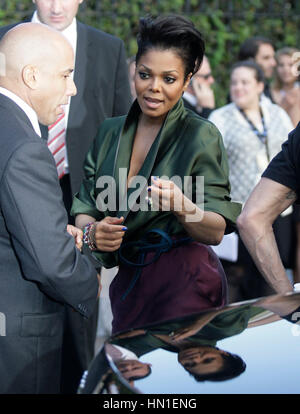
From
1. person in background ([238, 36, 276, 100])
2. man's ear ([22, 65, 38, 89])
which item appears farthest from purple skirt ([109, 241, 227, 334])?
person in background ([238, 36, 276, 100])

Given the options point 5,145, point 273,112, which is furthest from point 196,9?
point 5,145

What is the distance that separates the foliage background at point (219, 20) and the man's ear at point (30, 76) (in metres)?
6.25

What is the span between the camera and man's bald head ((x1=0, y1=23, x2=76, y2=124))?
2826 millimetres

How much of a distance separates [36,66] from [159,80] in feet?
1.89

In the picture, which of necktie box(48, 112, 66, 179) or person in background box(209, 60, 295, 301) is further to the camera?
person in background box(209, 60, 295, 301)

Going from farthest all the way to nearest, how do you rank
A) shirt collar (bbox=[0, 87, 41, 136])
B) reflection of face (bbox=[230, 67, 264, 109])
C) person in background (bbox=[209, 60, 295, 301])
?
reflection of face (bbox=[230, 67, 264, 109])
person in background (bbox=[209, 60, 295, 301])
shirt collar (bbox=[0, 87, 41, 136])

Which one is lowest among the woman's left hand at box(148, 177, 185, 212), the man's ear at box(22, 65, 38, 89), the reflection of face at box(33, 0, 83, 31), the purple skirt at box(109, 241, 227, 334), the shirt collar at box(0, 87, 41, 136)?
the purple skirt at box(109, 241, 227, 334)

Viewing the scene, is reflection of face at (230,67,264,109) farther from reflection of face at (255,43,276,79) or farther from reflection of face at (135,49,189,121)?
reflection of face at (135,49,189,121)

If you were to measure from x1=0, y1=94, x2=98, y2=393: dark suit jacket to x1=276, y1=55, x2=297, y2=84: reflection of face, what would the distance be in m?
4.90

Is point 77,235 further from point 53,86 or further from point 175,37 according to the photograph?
point 175,37

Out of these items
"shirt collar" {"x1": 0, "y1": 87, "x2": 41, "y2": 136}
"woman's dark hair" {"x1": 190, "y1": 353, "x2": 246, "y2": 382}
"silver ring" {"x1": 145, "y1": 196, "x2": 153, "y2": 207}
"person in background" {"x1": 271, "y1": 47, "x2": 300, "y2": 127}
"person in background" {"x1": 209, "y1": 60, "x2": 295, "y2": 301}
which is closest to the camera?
"woman's dark hair" {"x1": 190, "y1": 353, "x2": 246, "y2": 382}

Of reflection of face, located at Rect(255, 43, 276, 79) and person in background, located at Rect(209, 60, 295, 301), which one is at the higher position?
reflection of face, located at Rect(255, 43, 276, 79)

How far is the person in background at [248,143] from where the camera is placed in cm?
583

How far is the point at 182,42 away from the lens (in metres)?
3.22
